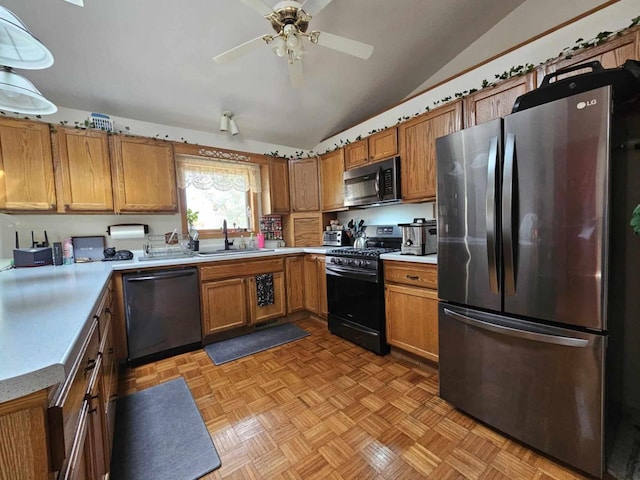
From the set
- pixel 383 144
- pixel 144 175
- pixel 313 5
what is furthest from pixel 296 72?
pixel 144 175

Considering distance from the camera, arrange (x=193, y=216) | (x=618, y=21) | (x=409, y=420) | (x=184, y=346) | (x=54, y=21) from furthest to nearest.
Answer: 1. (x=193, y=216)
2. (x=184, y=346)
3. (x=54, y=21)
4. (x=409, y=420)
5. (x=618, y=21)

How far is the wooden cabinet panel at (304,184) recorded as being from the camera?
360cm

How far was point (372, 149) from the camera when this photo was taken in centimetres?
289

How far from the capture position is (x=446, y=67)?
112 inches

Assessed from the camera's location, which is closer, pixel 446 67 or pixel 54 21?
pixel 54 21

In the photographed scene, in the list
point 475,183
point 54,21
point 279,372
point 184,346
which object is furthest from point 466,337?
point 54,21

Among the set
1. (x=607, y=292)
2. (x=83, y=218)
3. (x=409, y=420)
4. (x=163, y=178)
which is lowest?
(x=409, y=420)

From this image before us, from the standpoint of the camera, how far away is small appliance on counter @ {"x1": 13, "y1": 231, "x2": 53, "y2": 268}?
7.02 ft

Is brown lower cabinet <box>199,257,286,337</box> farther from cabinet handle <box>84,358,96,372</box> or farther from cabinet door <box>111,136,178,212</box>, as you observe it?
cabinet handle <box>84,358,96,372</box>

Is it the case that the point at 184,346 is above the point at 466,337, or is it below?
below

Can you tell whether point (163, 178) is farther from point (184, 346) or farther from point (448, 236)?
point (448, 236)

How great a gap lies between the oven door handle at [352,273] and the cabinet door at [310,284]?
317mm

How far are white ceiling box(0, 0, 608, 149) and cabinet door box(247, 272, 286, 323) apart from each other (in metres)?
1.90

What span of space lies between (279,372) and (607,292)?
2.04 m
